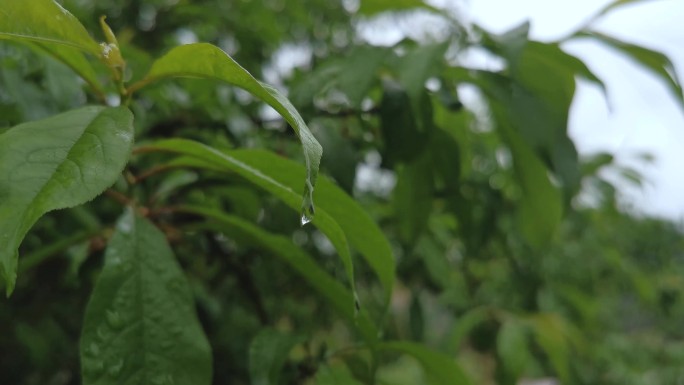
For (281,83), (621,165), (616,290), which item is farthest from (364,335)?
(616,290)

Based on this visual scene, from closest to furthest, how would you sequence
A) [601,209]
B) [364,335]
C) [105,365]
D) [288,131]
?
[105,365]
[364,335]
[288,131]
[601,209]

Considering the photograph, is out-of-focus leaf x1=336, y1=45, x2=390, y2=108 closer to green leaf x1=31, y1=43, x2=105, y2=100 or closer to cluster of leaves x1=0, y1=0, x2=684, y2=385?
cluster of leaves x1=0, y1=0, x2=684, y2=385

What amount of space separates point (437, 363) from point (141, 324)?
9.7 inches

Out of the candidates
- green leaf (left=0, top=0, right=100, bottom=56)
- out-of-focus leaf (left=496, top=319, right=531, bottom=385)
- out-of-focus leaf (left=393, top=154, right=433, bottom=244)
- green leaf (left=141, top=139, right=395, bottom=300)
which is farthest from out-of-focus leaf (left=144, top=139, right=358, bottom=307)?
out-of-focus leaf (left=496, top=319, right=531, bottom=385)

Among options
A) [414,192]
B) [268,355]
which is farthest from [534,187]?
[268,355]

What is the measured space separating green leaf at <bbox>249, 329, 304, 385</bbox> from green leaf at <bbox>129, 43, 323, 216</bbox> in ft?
0.75

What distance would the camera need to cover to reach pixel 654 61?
0.70 meters

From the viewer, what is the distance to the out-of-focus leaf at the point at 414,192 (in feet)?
2.56

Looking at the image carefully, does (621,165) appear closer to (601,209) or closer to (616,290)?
(601,209)

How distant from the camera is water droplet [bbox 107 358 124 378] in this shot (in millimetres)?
448

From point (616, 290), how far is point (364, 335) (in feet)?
5.53

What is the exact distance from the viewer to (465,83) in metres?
0.76

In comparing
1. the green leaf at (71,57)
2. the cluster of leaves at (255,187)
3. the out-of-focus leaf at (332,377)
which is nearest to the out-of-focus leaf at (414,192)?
the cluster of leaves at (255,187)

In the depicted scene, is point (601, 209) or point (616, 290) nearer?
point (601, 209)
